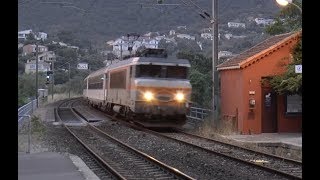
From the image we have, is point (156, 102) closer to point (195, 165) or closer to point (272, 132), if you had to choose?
point (272, 132)

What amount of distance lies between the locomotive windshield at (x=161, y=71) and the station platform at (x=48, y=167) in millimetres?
9900

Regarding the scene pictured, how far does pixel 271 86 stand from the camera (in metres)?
24.7

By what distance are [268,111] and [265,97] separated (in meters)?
0.65

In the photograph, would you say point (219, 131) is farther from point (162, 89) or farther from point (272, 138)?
point (272, 138)

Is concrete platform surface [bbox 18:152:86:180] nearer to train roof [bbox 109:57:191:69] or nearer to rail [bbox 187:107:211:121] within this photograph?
train roof [bbox 109:57:191:69]

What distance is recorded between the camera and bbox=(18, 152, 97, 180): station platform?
11.0m

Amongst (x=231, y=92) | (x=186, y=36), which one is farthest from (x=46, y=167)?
(x=186, y=36)

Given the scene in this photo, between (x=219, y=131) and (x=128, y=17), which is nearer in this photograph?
(x=219, y=131)

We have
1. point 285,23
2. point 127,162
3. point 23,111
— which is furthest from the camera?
point 285,23

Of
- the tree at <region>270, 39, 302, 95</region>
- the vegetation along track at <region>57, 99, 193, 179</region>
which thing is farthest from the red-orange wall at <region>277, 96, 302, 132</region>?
the vegetation along track at <region>57, 99, 193, 179</region>

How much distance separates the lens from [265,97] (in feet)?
81.7
